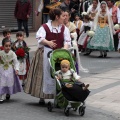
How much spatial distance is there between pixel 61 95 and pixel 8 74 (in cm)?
154

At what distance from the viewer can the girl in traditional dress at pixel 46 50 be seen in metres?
9.38

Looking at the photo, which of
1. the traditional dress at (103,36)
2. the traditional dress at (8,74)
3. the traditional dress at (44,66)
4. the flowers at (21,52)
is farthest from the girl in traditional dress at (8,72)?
the traditional dress at (103,36)

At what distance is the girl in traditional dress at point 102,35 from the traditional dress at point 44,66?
748 cm

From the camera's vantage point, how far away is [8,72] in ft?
33.2

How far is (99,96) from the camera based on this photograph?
420 inches

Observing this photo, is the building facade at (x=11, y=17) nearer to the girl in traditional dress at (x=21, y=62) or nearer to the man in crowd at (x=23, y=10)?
the man in crowd at (x=23, y=10)

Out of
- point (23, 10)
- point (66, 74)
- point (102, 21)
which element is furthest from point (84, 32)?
point (66, 74)

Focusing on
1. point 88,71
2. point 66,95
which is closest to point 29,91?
point 66,95

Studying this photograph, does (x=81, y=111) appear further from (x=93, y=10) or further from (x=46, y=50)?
(x=93, y=10)

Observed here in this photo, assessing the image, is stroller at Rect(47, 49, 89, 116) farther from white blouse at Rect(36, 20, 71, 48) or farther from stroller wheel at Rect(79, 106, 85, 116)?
white blouse at Rect(36, 20, 71, 48)

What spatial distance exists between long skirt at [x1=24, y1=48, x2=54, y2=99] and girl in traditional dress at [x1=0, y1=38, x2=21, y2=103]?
45 cm

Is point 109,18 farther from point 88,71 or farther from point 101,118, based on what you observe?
point 101,118

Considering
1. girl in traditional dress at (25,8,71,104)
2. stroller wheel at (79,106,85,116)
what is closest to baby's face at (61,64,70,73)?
girl in traditional dress at (25,8,71,104)

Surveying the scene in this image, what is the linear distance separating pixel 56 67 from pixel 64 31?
2.15 ft
